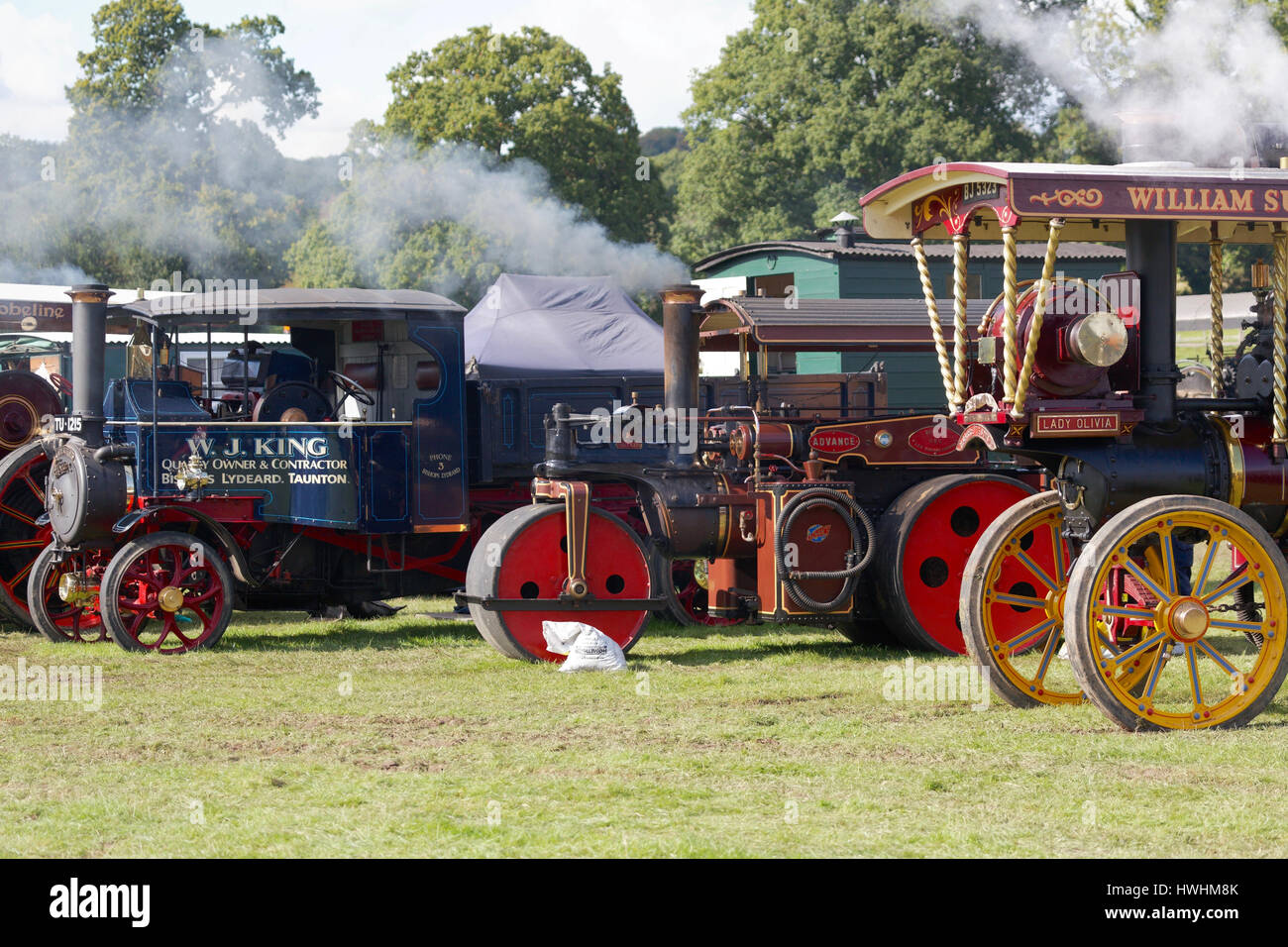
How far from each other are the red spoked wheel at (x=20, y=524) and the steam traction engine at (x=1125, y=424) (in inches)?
273

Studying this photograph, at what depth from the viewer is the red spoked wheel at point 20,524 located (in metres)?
11.7

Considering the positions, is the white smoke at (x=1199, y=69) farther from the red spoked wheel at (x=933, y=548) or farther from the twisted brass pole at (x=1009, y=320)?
the red spoked wheel at (x=933, y=548)

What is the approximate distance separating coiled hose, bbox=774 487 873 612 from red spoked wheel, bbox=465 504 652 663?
36.6 inches

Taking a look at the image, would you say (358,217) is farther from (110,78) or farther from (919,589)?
(919,589)

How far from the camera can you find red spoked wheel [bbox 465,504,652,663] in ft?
31.6

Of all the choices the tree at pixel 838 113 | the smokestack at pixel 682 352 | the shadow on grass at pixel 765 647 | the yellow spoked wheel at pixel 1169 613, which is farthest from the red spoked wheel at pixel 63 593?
the tree at pixel 838 113

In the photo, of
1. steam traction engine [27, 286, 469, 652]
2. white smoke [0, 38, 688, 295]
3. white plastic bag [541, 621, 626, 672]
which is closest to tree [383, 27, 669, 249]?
white smoke [0, 38, 688, 295]

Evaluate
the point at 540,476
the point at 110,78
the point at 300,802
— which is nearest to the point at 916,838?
the point at 300,802

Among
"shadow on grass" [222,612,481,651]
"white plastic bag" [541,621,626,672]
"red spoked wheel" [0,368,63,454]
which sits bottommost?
"shadow on grass" [222,612,481,651]

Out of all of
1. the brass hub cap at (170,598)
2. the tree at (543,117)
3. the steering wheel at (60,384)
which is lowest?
the brass hub cap at (170,598)

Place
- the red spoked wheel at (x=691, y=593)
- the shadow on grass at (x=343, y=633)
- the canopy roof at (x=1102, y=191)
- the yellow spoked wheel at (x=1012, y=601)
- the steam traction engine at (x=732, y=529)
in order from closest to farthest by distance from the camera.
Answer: the canopy roof at (x=1102, y=191) < the yellow spoked wheel at (x=1012, y=601) < the steam traction engine at (x=732, y=529) < the shadow on grass at (x=343, y=633) < the red spoked wheel at (x=691, y=593)

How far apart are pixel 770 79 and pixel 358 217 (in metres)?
16.8

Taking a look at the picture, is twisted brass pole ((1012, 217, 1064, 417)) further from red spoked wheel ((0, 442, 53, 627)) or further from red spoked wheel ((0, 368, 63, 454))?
red spoked wheel ((0, 368, 63, 454))

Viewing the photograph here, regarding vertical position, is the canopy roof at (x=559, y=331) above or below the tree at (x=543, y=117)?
below
